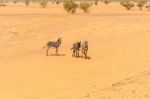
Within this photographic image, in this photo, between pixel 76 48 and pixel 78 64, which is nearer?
pixel 78 64

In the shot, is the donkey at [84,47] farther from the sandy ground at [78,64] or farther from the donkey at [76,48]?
the sandy ground at [78,64]

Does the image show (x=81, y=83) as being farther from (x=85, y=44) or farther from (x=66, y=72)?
(x=85, y=44)

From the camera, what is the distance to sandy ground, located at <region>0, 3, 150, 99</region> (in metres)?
→ 13.8

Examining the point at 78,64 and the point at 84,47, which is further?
the point at 84,47

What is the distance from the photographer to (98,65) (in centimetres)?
1852

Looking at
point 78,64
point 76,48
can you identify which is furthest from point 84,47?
point 78,64

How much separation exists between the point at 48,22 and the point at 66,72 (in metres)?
20.3

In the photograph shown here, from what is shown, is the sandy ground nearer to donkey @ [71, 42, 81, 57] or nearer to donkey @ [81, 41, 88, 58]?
donkey @ [71, 42, 81, 57]

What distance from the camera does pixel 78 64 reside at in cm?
1883

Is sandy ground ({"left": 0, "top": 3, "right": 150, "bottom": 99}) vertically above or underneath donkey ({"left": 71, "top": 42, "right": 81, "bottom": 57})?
underneath

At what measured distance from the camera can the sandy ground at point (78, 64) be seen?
1382 cm

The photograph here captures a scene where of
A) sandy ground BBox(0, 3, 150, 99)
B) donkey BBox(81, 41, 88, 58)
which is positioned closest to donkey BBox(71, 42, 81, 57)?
donkey BBox(81, 41, 88, 58)

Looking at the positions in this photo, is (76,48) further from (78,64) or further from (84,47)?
(78,64)

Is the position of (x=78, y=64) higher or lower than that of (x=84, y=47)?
lower
